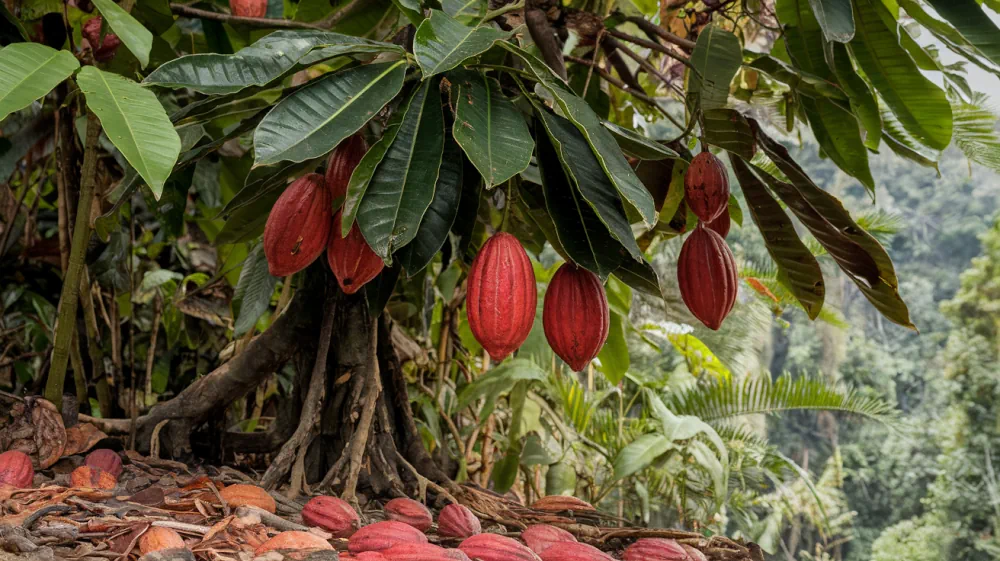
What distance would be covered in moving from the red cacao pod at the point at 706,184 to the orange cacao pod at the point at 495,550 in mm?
379

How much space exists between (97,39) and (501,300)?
63 centimetres

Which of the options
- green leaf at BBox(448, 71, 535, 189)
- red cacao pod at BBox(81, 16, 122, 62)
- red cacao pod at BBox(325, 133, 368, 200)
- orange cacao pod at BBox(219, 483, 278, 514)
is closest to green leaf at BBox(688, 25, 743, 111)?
green leaf at BBox(448, 71, 535, 189)

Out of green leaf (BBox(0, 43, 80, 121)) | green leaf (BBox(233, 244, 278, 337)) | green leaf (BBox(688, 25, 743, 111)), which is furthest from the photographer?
green leaf (BBox(233, 244, 278, 337))

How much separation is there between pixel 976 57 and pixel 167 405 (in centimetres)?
101

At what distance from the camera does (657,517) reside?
2.85 meters

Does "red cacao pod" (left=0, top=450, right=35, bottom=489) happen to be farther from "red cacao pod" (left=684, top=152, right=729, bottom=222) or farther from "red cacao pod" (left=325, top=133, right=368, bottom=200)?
"red cacao pod" (left=684, top=152, right=729, bottom=222)

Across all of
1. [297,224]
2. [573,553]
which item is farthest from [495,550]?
[297,224]

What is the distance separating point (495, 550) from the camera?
1.97 ft

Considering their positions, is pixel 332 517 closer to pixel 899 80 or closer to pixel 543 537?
pixel 543 537

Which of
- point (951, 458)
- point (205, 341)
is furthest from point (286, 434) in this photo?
point (951, 458)

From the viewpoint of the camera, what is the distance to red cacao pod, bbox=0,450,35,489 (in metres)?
0.69

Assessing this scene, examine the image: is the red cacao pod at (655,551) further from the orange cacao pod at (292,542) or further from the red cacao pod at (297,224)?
the red cacao pod at (297,224)

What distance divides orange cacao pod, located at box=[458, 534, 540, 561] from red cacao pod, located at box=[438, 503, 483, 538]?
0.26ft

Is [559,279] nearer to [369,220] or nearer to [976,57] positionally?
[369,220]
